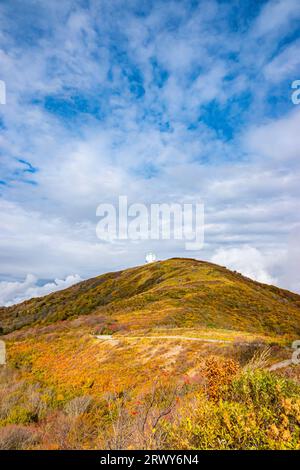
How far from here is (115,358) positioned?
24.0 meters

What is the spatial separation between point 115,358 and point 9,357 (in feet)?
42.8

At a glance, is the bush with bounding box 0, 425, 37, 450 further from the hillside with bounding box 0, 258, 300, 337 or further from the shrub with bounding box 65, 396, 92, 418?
the hillside with bounding box 0, 258, 300, 337

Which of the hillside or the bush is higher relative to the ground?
the hillside

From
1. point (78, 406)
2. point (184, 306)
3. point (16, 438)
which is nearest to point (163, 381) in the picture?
point (78, 406)

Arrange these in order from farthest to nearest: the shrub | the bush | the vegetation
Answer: the shrub
the bush
the vegetation

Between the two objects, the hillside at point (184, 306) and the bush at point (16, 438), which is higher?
the hillside at point (184, 306)

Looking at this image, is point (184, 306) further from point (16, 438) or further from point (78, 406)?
point (16, 438)

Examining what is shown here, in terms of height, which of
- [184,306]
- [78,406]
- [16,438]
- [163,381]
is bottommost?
[78,406]

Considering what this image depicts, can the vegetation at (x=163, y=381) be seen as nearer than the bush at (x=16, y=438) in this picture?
Yes

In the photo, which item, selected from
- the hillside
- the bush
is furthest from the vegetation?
the hillside

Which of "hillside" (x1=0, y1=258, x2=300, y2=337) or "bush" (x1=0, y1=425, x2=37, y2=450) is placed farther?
"hillside" (x1=0, y1=258, x2=300, y2=337)

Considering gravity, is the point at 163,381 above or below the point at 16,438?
above

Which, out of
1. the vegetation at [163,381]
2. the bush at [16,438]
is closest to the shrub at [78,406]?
the vegetation at [163,381]

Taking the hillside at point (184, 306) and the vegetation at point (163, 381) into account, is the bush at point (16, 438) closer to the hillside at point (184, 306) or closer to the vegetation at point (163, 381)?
the vegetation at point (163, 381)
